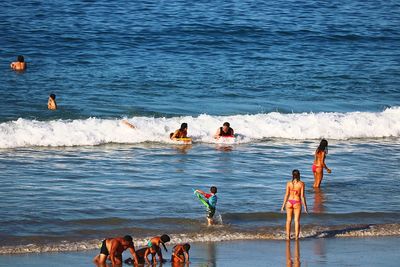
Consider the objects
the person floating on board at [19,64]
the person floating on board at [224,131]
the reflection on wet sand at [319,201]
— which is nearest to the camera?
the reflection on wet sand at [319,201]

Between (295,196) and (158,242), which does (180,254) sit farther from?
(295,196)

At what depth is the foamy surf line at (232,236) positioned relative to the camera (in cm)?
1631

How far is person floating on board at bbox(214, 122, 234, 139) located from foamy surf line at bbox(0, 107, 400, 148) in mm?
249

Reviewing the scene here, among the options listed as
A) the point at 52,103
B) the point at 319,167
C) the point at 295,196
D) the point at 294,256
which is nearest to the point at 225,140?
the point at 319,167

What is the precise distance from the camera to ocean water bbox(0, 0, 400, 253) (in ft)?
61.0

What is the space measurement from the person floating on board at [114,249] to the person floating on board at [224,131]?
33.7ft

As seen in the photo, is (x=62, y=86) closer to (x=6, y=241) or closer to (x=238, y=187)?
(x=238, y=187)

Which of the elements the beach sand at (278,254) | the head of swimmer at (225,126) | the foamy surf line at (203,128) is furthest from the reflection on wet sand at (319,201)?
the foamy surf line at (203,128)

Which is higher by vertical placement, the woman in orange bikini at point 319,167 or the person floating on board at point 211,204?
the woman in orange bikini at point 319,167

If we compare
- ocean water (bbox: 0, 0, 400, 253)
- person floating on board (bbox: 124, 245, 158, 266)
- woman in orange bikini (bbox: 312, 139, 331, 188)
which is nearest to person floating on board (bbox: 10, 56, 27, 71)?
ocean water (bbox: 0, 0, 400, 253)

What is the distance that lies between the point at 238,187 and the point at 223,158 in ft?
9.72

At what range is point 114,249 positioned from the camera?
50.7 feet

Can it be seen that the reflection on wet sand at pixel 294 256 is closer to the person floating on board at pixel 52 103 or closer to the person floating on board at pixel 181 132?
the person floating on board at pixel 181 132

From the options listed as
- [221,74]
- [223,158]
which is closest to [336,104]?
[221,74]
